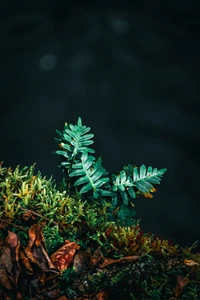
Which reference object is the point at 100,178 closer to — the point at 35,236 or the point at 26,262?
the point at 35,236

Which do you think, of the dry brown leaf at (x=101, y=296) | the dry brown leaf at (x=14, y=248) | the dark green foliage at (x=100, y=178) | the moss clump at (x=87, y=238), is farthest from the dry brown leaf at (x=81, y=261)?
the dark green foliage at (x=100, y=178)

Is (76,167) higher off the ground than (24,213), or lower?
higher

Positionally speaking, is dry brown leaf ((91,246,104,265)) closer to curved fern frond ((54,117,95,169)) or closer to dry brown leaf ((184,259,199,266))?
dry brown leaf ((184,259,199,266))

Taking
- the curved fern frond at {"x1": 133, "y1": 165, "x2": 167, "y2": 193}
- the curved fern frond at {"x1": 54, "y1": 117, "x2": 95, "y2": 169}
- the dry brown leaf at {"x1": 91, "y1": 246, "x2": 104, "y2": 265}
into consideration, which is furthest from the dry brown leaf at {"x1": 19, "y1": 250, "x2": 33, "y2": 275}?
the curved fern frond at {"x1": 133, "y1": 165, "x2": 167, "y2": 193}

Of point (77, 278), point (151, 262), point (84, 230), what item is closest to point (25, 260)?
point (77, 278)

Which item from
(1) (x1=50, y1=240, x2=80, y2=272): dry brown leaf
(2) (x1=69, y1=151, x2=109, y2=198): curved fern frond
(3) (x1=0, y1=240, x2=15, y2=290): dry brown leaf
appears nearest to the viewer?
(3) (x1=0, y1=240, x2=15, y2=290): dry brown leaf

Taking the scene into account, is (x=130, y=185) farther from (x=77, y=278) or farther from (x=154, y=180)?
(x=77, y=278)

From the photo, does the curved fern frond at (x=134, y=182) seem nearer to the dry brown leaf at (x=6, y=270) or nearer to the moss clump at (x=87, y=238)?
the moss clump at (x=87, y=238)

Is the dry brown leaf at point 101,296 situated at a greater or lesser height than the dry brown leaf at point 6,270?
lesser
